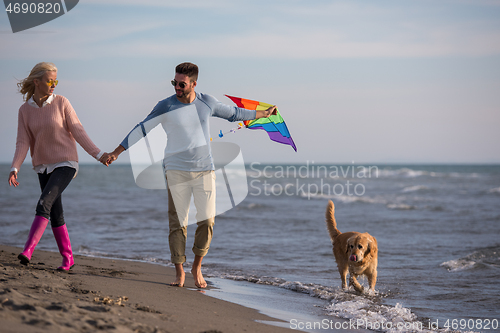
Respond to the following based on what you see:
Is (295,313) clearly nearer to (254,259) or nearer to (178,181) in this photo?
(178,181)

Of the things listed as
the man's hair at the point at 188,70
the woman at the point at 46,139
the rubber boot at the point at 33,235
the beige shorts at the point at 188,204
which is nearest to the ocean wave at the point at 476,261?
the beige shorts at the point at 188,204

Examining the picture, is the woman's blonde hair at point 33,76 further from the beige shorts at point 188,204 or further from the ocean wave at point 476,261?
the ocean wave at point 476,261

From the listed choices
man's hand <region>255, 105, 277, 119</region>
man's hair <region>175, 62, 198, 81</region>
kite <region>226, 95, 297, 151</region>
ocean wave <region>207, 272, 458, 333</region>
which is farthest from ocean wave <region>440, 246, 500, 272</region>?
man's hair <region>175, 62, 198, 81</region>

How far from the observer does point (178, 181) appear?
4.13m

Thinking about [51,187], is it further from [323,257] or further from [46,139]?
[323,257]

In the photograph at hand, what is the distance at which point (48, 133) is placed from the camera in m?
3.99

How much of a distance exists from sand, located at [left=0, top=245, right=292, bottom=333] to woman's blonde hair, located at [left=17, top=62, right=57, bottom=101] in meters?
1.58

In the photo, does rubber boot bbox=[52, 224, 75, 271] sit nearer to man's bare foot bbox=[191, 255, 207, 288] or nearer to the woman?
the woman

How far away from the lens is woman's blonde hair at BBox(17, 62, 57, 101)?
3.96 meters

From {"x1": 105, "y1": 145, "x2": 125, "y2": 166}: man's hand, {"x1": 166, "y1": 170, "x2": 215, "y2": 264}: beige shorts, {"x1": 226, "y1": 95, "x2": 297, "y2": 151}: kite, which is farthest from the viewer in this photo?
{"x1": 226, "y1": 95, "x2": 297, "y2": 151}: kite

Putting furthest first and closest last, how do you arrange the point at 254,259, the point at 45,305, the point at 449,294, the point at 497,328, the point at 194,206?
the point at 254,259, the point at 449,294, the point at 194,206, the point at 497,328, the point at 45,305

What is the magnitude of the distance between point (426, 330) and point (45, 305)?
2.97m

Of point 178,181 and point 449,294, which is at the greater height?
point 178,181

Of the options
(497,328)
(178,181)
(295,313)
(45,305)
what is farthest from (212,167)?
(497,328)
